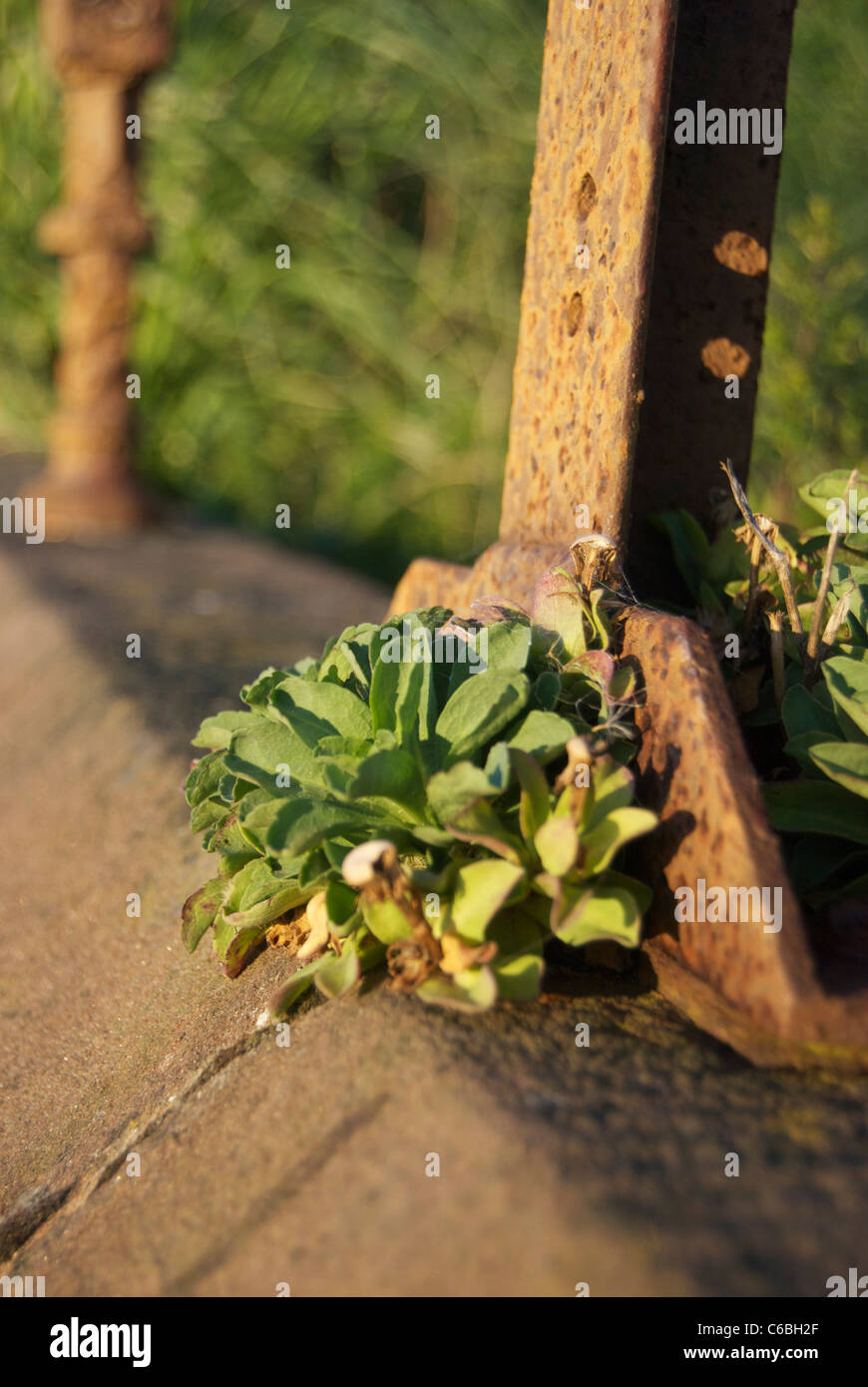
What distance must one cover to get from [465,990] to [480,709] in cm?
32

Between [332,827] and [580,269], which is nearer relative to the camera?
[332,827]

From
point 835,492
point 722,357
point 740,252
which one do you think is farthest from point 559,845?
point 740,252

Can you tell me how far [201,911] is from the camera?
1491mm

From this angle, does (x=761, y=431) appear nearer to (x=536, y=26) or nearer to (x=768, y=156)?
(x=768, y=156)

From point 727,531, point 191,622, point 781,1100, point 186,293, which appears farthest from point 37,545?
point 781,1100

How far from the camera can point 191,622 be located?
10.7ft

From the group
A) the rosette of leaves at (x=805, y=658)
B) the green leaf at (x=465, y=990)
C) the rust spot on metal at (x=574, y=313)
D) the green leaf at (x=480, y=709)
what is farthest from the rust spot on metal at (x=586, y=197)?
the green leaf at (x=465, y=990)

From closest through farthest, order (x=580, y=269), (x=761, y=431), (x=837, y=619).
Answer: (x=837, y=619)
(x=580, y=269)
(x=761, y=431)

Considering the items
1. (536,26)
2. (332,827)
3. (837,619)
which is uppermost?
(536,26)

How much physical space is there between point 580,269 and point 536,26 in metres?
4.64

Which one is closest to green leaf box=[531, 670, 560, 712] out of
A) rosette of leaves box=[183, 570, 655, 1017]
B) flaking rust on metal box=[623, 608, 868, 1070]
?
rosette of leaves box=[183, 570, 655, 1017]

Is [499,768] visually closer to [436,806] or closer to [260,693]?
[436,806]

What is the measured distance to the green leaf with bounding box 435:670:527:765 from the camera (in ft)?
4.13

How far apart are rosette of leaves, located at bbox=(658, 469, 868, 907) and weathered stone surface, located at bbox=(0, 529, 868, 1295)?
0.28 m
